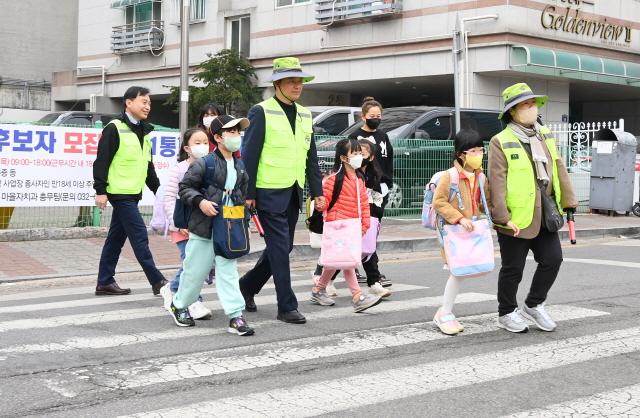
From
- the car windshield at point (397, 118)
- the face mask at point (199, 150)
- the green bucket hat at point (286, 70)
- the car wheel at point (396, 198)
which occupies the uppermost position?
the car windshield at point (397, 118)

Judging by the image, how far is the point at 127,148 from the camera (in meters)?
8.28

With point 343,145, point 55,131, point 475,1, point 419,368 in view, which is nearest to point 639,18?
point 475,1

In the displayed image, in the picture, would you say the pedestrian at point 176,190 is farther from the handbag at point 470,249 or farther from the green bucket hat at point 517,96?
the green bucket hat at point 517,96

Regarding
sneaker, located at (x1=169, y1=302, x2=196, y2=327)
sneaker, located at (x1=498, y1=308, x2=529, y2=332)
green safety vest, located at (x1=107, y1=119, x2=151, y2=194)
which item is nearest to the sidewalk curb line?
green safety vest, located at (x1=107, y1=119, x2=151, y2=194)

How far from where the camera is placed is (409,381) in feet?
17.2

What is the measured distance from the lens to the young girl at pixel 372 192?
26.5 feet

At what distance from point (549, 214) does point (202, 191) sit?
255 centimetres

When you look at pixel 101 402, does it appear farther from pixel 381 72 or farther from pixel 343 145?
pixel 381 72

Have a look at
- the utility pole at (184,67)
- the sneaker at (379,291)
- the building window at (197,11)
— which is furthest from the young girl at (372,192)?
the building window at (197,11)

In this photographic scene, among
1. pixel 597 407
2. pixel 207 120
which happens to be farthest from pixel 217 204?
pixel 597 407

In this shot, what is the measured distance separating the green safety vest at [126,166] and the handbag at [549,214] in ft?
12.5

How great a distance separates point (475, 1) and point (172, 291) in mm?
20863

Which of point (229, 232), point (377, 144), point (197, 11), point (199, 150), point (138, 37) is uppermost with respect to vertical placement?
point (197, 11)

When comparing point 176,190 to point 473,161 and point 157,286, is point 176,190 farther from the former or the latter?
point 473,161
